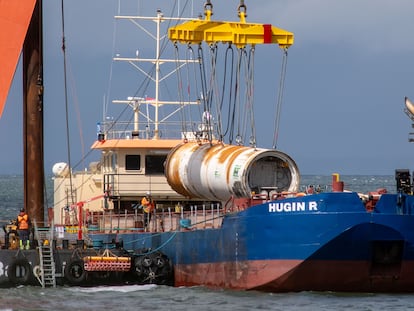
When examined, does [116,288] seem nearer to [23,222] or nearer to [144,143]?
[23,222]

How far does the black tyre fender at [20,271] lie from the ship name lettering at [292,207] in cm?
646

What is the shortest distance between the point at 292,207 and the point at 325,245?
118 cm

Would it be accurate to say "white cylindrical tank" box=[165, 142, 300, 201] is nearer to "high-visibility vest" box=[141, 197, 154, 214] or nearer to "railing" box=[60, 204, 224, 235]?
"railing" box=[60, 204, 224, 235]

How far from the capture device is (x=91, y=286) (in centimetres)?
3475

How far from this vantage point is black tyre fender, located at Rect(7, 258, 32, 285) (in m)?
34.2

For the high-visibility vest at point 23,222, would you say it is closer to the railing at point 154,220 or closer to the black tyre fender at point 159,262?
the railing at point 154,220

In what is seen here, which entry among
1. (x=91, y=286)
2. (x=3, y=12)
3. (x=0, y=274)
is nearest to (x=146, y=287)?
(x=91, y=286)

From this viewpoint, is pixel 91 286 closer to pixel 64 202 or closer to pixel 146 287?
pixel 146 287

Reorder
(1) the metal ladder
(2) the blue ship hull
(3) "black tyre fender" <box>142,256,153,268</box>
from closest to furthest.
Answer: (2) the blue ship hull < (1) the metal ladder < (3) "black tyre fender" <box>142,256,153,268</box>

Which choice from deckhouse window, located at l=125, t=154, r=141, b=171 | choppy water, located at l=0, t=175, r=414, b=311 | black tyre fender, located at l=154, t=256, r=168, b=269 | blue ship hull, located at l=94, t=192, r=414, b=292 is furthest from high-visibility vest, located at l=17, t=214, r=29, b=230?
deckhouse window, located at l=125, t=154, r=141, b=171

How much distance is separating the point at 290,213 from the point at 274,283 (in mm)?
1807

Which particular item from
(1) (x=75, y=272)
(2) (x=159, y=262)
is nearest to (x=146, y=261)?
(2) (x=159, y=262)

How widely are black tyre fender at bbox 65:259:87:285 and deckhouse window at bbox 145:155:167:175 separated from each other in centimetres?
807

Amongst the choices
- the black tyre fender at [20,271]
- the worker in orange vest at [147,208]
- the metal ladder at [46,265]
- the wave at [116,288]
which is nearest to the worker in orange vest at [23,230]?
the metal ladder at [46,265]
